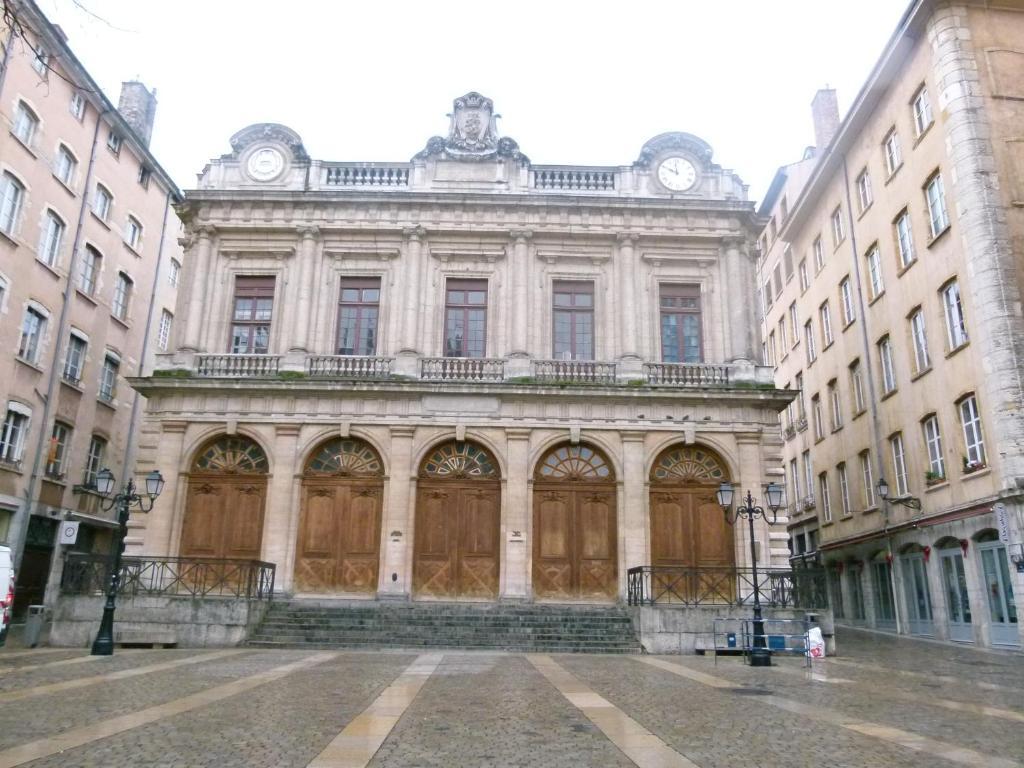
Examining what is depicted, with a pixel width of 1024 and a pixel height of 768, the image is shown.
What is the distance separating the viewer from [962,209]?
18.2 m

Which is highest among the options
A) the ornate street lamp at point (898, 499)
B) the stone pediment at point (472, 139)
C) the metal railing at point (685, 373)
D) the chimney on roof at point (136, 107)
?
the chimney on roof at point (136, 107)

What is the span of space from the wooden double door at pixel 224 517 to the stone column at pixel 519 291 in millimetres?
7776

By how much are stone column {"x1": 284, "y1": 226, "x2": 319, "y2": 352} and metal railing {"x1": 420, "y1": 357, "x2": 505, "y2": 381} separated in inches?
137

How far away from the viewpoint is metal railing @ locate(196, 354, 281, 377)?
2055 cm

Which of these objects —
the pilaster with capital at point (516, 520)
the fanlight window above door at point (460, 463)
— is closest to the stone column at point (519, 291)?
the pilaster with capital at point (516, 520)

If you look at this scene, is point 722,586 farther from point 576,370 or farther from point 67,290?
point 67,290

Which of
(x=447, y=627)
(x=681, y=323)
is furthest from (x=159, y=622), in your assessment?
(x=681, y=323)

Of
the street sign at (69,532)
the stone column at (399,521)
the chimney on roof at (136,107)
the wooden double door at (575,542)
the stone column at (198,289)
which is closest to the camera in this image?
the stone column at (399,521)

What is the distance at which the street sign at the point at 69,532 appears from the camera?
23.1m

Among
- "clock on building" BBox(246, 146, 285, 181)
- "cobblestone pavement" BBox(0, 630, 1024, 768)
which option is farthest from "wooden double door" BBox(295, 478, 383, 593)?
"clock on building" BBox(246, 146, 285, 181)

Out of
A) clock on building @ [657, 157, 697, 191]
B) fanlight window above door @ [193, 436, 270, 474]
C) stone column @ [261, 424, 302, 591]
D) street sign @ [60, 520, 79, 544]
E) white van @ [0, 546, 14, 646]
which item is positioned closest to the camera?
white van @ [0, 546, 14, 646]

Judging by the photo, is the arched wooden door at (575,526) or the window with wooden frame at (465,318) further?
the window with wooden frame at (465,318)

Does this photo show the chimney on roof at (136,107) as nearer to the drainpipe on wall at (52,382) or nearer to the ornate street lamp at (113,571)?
the drainpipe on wall at (52,382)

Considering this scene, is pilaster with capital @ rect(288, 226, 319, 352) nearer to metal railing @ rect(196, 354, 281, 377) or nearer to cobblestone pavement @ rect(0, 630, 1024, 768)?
metal railing @ rect(196, 354, 281, 377)
